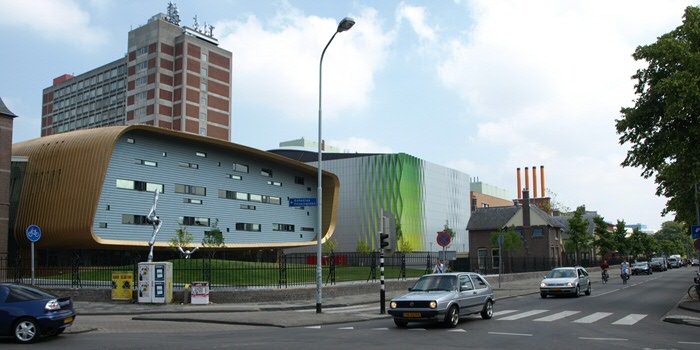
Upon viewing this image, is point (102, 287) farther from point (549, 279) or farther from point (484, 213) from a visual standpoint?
point (484, 213)

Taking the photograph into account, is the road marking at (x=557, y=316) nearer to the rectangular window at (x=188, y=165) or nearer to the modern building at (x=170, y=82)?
the rectangular window at (x=188, y=165)

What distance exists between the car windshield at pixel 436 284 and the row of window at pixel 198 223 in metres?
36.9

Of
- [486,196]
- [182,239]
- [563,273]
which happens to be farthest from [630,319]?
[486,196]

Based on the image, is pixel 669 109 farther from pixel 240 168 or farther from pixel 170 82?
pixel 170 82

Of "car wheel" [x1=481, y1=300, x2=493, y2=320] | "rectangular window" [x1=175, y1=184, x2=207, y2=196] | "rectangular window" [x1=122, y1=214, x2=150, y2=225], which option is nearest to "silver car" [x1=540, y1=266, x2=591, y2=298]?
"car wheel" [x1=481, y1=300, x2=493, y2=320]

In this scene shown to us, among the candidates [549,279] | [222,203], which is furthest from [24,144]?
[549,279]

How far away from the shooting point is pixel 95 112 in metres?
109

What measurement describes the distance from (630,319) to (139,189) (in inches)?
1645

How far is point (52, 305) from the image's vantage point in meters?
12.9

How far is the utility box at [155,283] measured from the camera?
2255 centimetres

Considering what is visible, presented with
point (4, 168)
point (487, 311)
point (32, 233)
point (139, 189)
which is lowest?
point (487, 311)

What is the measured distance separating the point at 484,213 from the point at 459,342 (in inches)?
2384

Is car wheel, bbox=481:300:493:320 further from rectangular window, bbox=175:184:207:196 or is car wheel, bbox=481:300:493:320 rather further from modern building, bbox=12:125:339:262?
rectangular window, bbox=175:184:207:196

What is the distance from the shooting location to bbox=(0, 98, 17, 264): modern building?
3953cm
